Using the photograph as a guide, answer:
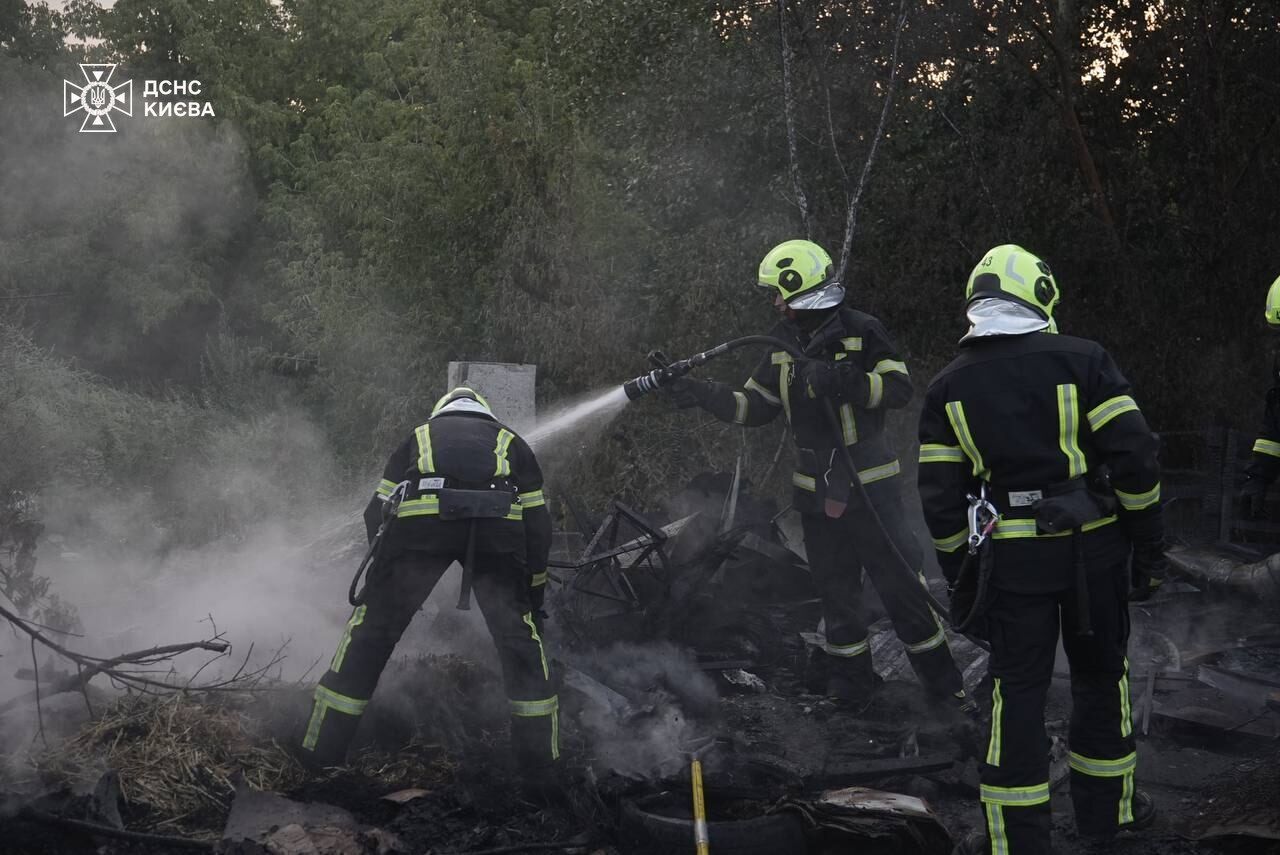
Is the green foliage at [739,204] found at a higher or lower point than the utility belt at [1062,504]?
higher

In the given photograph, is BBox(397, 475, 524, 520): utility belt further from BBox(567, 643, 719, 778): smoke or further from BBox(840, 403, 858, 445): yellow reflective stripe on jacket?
BBox(840, 403, 858, 445): yellow reflective stripe on jacket

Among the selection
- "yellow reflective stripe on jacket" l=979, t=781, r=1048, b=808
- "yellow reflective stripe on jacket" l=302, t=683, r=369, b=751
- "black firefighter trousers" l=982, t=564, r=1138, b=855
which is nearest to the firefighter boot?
"black firefighter trousers" l=982, t=564, r=1138, b=855

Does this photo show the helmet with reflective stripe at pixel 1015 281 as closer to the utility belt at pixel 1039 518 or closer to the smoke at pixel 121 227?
the utility belt at pixel 1039 518

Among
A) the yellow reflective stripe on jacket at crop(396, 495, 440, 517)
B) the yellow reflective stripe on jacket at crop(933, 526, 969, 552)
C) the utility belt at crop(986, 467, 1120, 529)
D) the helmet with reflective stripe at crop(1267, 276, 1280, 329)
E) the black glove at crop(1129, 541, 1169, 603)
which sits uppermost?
the helmet with reflective stripe at crop(1267, 276, 1280, 329)

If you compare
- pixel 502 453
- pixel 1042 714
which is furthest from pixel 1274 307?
pixel 502 453

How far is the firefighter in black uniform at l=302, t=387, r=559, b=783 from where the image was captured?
4762mm

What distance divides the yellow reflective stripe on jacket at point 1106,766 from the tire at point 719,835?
108 centimetres

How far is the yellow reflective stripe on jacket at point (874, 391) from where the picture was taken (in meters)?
5.54

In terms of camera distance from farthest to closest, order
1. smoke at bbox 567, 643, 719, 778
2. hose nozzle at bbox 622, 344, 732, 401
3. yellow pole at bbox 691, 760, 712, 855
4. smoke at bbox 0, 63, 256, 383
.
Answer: smoke at bbox 0, 63, 256, 383 < hose nozzle at bbox 622, 344, 732, 401 < smoke at bbox 567, 643, 719, 778 < yellow pole at bbox 691, 760, 712, 855

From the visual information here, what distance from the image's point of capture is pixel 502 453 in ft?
16.4

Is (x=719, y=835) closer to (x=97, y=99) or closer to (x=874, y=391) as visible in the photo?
(x=874, y=391)

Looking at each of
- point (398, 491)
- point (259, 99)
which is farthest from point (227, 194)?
point (398, 491)

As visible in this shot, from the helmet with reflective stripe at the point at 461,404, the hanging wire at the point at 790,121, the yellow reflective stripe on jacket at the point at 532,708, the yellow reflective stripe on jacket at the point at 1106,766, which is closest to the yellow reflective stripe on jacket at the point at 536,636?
the yellow reflective stripe on jacket at the point at 532,708

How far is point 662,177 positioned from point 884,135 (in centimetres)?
191
